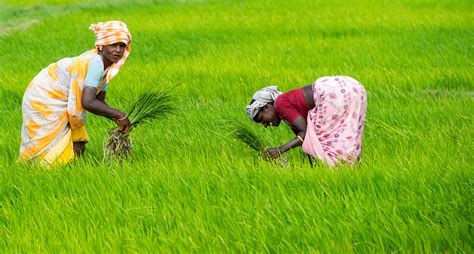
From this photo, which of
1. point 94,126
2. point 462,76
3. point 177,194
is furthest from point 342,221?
point 462,76

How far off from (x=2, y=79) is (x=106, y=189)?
356 centimetres

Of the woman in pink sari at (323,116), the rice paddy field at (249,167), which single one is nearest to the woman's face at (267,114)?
the woman in pink sari at (323,116)

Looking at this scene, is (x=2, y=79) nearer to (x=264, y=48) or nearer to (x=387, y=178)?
(x=264, y=48)

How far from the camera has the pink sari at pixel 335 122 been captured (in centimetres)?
412

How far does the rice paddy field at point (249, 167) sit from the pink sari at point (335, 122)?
14 cm

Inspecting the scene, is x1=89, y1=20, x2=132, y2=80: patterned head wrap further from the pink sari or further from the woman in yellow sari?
the pink sari

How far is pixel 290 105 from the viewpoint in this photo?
13.6 ft

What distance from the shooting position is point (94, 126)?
17.8ft

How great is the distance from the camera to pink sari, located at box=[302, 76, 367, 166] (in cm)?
412

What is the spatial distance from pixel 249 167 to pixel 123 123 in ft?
2.41

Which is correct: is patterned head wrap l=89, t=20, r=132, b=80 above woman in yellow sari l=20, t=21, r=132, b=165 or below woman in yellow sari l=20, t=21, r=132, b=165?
above

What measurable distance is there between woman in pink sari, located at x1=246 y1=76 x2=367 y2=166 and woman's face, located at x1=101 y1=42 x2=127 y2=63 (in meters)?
0.70

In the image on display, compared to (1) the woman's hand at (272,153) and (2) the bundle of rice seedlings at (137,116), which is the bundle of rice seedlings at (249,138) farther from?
(2) the bundle of rice seedlings at (137,116)

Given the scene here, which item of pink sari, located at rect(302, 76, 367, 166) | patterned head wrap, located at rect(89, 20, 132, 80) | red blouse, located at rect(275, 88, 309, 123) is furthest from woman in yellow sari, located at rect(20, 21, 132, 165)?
pink sari, located at rect(302, 76, 367, 166)
